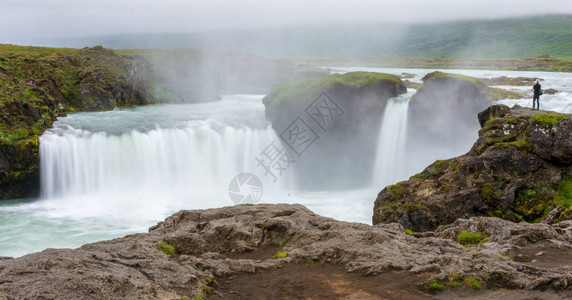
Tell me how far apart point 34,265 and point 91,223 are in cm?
1967

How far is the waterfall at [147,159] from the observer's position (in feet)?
102

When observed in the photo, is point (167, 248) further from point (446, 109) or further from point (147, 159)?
point (446, 109)

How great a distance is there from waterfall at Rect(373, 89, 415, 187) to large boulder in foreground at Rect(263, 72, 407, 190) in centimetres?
66

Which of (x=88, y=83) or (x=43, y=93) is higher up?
(x=88, y=83)

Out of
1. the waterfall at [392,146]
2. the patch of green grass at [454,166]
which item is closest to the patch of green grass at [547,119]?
the patch of green grass at [454,166]

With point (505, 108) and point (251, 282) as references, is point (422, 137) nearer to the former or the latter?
point (505, 108)

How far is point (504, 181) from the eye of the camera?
619 inches

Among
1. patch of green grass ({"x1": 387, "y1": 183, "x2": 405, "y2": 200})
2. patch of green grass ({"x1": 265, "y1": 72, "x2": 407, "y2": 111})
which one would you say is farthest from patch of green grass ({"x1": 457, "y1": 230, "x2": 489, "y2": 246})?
patch of green grass ({"x1": 265, "y1": 72, "x2": 407, "y2": 111})

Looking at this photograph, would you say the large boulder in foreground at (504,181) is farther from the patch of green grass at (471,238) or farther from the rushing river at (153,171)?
the rushing river at (153,171)

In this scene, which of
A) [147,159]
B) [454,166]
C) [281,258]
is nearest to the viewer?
[281,258]

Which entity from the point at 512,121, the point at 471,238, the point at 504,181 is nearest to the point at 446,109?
the point at 512,121

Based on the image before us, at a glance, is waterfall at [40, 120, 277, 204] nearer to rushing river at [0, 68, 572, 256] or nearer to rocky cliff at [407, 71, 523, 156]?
rushing river at [0, 68, 572, 256]

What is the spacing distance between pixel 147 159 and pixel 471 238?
2772cm

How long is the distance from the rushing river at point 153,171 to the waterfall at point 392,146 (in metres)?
0.08
